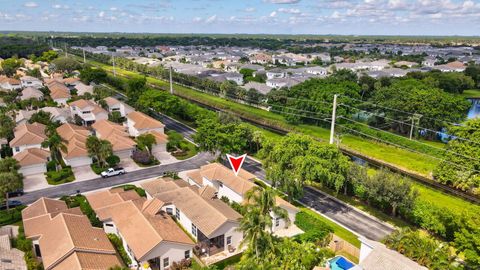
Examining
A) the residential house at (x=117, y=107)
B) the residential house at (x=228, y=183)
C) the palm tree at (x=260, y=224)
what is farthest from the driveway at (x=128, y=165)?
the palm tree at (x=260, y=224)

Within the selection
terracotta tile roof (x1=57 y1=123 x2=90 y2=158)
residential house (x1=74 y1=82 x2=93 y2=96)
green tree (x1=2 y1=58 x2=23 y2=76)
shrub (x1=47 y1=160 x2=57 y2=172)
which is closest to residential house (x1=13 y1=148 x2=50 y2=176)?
shrub (x1=47 y1=160 x2=57 y2=172)

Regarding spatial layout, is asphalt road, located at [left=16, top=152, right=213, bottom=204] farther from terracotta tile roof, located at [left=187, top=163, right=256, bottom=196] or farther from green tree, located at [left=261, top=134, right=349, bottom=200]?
green tree, located at [left=261, top=134, right=349, bottom=200]

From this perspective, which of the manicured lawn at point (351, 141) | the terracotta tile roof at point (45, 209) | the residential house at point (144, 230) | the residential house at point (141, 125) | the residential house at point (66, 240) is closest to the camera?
the residential house at point (66, 240)

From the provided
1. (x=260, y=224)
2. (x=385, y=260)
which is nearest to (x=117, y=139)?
(x=260, y=224)

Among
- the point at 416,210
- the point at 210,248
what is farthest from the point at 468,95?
the point at 210,248

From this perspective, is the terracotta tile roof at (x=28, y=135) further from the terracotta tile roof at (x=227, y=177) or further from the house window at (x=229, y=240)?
the house window at (x=229, y=240)

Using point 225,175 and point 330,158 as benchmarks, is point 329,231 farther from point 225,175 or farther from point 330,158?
point 225,175
